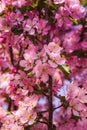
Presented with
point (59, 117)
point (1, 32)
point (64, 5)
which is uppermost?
point (64, 5)

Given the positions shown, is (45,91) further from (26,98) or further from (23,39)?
(23,39)

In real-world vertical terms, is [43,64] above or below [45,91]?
above

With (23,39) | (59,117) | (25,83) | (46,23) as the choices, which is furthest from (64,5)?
(59,117)

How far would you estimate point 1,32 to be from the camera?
296 cm

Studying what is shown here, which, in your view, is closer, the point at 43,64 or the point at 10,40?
the point at 43,64

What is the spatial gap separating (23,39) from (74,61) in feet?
3.09

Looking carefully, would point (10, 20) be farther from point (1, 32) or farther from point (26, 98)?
point (26, 98)

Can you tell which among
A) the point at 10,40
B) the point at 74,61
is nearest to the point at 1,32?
Result: the point at 10,40

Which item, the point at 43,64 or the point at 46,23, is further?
the point at 46,23

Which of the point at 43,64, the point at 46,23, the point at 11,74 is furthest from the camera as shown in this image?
the point at 11,74

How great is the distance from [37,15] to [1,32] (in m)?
0.29

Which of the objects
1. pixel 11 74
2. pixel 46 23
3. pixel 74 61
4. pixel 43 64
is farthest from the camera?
pixel 74 61

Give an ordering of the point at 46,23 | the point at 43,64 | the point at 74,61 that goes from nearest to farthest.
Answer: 1. the point at 43,64
2. the point at 46,23
3. the point at 74,61

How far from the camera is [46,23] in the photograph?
2.81 meters
